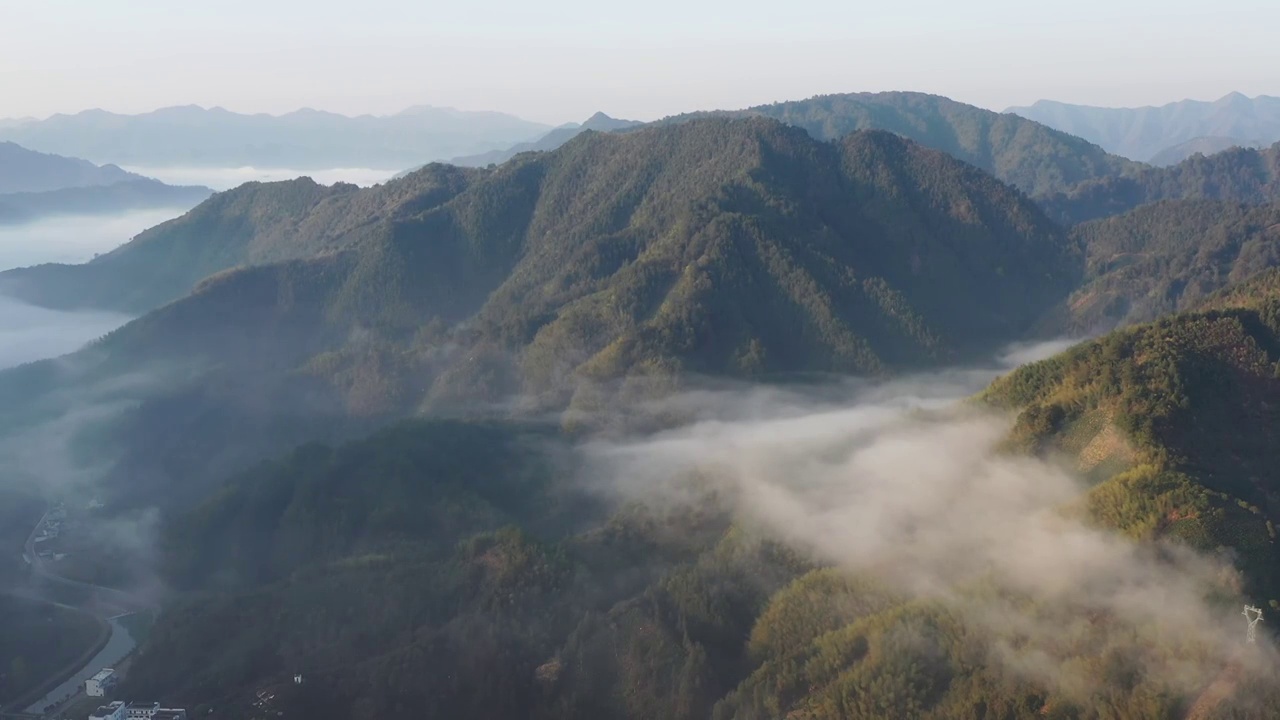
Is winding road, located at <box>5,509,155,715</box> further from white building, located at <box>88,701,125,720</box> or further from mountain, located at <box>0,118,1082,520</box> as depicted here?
mountain, located at <box>0,118,1082,520</box>

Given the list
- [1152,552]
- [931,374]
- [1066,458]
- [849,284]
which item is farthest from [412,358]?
[1152,552]

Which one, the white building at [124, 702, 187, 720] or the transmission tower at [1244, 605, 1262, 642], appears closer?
the transmission tower at [1244, 605, 1262, 642]

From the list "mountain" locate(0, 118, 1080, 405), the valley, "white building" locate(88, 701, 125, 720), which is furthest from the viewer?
"mountain" locate(0, 118, 1080, 405)

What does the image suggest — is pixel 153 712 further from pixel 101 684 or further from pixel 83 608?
pixel 83 608

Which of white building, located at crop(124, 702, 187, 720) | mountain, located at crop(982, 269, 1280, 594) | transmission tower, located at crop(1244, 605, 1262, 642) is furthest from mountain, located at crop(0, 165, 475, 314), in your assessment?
transmission tower, located at crop(1244, 605, 1262, 642)

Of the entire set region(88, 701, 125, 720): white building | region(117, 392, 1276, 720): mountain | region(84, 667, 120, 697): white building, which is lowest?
region(84, 667, 120, 697): white building

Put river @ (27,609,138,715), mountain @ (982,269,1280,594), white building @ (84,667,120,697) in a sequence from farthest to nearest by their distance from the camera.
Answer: river @ (27,609,138,715)
white building @ (84,667,120,697)
mountain @ (982,269,1280,594)
